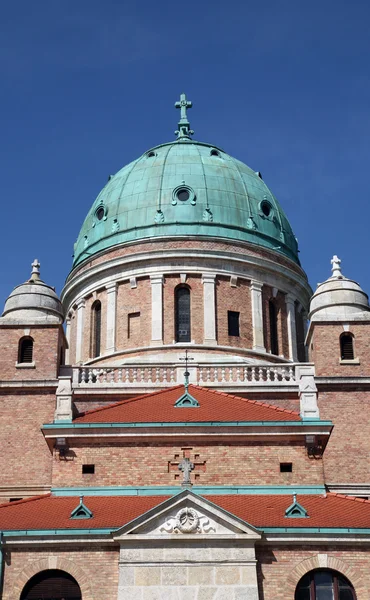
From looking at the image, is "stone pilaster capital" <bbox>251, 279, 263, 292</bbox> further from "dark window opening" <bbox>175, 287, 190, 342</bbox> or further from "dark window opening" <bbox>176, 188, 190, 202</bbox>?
"dark window opening" <bbox>176, 188, 190, 202</bbox>

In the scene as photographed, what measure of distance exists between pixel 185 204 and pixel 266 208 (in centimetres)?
377

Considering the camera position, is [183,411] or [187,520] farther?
[183,411]

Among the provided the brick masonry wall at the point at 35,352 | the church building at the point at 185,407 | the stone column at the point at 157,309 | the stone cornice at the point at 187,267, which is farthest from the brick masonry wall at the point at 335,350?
the brick masonry wall at the point at 35,352

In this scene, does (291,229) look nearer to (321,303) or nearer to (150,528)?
(321,303)

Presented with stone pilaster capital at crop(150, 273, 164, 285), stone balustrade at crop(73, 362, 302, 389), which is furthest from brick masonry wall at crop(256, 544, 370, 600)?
stone pilaster capital at crop(150, 273, 164, 285)

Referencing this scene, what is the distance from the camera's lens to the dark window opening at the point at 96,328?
48.2 metres

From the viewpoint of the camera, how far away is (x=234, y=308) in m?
47.2

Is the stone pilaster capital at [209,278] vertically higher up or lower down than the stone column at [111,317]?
higher up

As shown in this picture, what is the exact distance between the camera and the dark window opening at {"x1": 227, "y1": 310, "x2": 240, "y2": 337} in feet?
154

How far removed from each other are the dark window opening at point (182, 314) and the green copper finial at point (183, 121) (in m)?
10.6

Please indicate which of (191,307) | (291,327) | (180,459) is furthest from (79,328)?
(180,459)

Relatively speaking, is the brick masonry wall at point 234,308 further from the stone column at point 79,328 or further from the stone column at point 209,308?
the stone column at point 79,328

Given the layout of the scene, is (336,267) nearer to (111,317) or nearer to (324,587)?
(111,317)

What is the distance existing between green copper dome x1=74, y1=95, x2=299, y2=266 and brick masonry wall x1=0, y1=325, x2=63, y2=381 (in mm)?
8358
